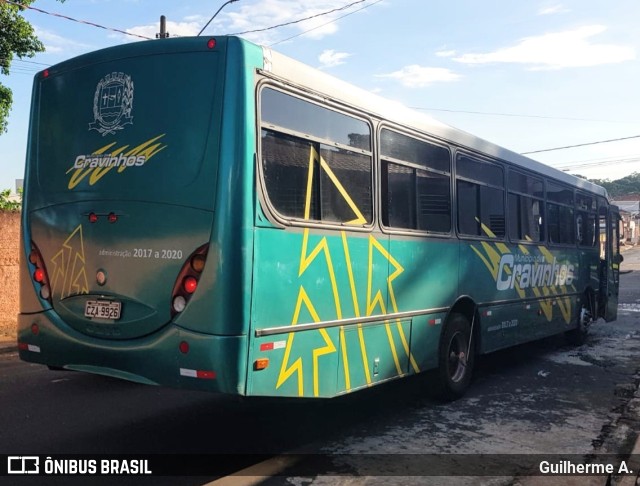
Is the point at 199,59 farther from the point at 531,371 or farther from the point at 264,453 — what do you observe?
the point at 531,371

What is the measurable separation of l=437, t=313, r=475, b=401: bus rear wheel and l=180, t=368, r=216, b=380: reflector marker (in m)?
3.46

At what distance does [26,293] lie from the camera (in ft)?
17.3

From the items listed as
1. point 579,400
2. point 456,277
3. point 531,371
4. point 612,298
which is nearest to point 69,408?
point 456,277

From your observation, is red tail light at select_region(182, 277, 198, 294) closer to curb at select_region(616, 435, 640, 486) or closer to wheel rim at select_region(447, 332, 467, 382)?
curb at select_region(616, 435, 640, 486)

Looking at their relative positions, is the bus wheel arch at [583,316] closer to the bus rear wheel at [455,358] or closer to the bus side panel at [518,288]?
the bus side panel at [518,288]

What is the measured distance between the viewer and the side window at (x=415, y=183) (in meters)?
6.12

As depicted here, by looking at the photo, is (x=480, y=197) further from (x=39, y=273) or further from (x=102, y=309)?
(x=39, y=273)

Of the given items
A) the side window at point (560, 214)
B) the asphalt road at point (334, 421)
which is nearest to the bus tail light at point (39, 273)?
the asphalt road at point (334, 421)

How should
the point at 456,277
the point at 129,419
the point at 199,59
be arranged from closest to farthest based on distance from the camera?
the point at 199,59
the point at 129,419
the point at 456,277

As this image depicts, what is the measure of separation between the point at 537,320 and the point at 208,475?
6555mm

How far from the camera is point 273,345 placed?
14.9 ft

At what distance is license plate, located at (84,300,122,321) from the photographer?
472cm

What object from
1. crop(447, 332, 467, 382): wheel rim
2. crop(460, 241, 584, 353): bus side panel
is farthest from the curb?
crop(460, 241, 584, 353): bus side panel

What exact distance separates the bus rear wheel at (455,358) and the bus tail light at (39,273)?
13.7 ft
